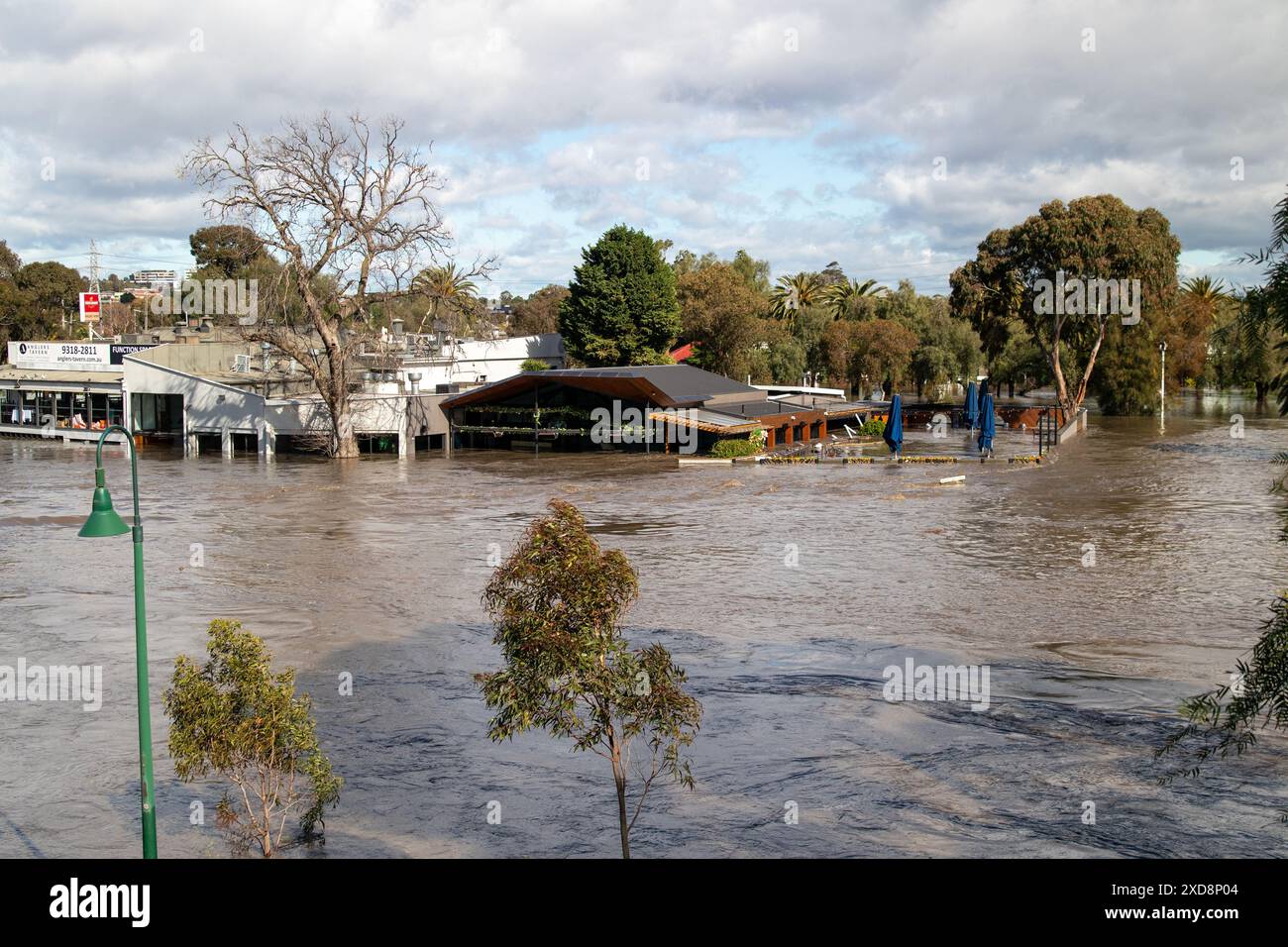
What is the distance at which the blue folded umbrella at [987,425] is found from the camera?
145ft

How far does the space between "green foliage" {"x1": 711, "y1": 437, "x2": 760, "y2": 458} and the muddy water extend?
8.37 metres

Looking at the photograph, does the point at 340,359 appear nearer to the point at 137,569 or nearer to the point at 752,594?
the point at 752,594

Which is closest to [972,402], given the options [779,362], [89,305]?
[779,362]

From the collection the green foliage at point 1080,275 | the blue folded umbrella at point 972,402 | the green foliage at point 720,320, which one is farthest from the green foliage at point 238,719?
the green foliage at point 720,320

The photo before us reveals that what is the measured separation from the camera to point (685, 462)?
1779 inches

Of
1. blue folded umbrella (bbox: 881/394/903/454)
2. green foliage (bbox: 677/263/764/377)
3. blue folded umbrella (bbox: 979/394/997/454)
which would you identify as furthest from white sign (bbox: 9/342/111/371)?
blue folded umbrella (bbox: 979/394/997/454)

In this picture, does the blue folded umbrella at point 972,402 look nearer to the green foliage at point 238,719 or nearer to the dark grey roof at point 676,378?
the dark grey roof at point 676,378

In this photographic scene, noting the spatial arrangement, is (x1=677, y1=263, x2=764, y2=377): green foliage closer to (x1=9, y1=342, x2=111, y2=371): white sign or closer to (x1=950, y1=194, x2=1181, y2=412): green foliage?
(x1=950, y1=194, x2=1181, y2=412): green foliage

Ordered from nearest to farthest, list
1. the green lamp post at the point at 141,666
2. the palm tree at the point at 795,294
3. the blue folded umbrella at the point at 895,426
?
the green lamp post at the point at 141,666 < the blue folded umbrella at the point at 895,426 < the palm tree at the point at 795,294

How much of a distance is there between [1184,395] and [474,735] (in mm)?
101268

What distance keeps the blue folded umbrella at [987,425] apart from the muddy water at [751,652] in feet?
22.7

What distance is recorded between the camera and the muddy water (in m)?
11.9

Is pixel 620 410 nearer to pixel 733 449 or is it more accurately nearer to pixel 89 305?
pixel 733 449

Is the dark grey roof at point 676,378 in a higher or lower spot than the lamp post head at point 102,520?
higher
